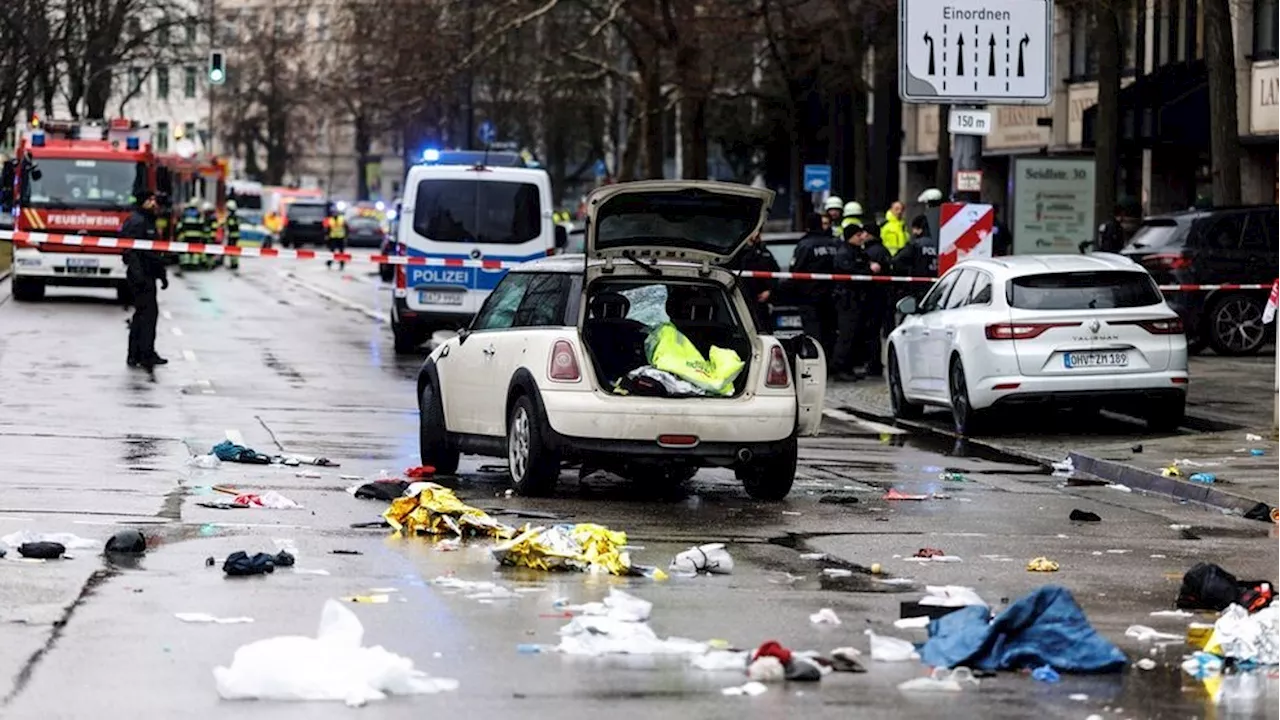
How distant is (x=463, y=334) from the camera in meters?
15.4

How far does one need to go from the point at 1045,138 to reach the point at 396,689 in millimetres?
44042

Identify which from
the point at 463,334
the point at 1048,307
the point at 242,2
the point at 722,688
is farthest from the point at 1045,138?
the point at 242,2

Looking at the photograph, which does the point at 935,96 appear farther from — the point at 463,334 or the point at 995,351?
the point at 463,334

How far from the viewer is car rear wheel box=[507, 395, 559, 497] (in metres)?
13.9

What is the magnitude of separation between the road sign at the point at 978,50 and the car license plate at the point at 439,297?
291 inches

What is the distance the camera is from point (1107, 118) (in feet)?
113

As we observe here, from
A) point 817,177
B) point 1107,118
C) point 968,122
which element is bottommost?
point 817,177

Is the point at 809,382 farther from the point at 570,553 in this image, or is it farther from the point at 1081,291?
the point at 1081,291

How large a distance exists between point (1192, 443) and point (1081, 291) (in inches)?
68.0


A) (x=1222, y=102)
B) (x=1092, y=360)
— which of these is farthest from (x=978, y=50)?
(x=1222, y=102)

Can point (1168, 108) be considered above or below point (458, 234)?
above

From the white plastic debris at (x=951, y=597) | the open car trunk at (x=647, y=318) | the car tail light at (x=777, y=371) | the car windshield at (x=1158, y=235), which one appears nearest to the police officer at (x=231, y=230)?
the car windshield at (x=1158, y=235)

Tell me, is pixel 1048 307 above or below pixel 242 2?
below

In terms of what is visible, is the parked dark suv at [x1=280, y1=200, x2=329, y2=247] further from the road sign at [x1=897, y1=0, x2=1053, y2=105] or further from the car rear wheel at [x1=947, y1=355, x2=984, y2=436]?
the car rear wheel at [x1=947, y1=355, x2=984, y2=436]
